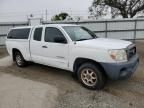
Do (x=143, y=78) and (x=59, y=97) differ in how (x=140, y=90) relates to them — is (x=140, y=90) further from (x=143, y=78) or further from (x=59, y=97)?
(x=59, y=97)

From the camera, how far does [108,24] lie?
15.1 metres

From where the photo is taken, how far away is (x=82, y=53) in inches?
214

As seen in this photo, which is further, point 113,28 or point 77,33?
point 113,28

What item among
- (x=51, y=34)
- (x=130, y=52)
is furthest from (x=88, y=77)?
(x=51, y=34)

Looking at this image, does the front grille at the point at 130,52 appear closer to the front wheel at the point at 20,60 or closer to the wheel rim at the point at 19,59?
the front wheel at the point at 20,60

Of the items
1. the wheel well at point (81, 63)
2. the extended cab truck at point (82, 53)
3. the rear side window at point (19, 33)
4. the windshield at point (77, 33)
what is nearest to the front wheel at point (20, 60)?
the extended cab truck at point (82, 53)

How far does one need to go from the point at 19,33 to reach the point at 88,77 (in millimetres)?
3902

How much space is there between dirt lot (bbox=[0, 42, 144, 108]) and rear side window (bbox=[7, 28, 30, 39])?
5.19 feet

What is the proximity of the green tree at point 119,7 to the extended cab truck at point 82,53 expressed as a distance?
17.7m

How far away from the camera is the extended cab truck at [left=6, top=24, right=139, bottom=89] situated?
198 inches

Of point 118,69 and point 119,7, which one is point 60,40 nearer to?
point 118,69

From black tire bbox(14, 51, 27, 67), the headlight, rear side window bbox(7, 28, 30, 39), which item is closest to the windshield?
the headlight

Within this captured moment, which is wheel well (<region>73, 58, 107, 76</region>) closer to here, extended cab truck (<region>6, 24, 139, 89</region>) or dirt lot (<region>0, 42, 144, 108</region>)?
extended cab truck (<region>6, 24, 139, 89</region>)

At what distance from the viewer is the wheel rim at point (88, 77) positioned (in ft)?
17.8
